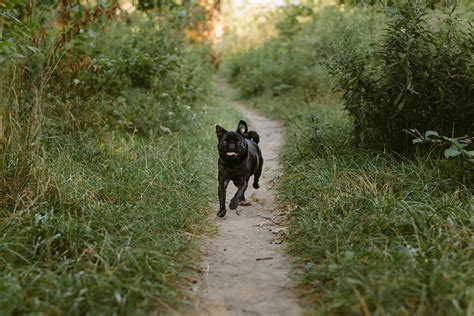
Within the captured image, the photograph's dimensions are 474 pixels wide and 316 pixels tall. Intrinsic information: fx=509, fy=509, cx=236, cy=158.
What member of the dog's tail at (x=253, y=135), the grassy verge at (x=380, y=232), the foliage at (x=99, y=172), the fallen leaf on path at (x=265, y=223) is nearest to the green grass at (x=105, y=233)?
the foliage at (x=99, y=172)

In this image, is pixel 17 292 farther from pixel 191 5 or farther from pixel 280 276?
pixel 191 5

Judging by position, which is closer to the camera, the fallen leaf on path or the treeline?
the fallen leaf on path

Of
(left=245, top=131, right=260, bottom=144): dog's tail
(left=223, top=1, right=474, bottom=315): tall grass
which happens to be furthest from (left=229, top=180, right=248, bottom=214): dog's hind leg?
(left=245, top=131, right=260, bottom=144): dog's tail

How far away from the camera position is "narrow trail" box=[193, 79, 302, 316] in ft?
11.2

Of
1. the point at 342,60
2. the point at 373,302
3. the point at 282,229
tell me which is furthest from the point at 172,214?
the point at 342,60

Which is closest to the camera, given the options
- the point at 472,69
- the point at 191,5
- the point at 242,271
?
the point at 242,271

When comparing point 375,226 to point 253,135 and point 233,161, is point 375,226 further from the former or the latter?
point 253,135

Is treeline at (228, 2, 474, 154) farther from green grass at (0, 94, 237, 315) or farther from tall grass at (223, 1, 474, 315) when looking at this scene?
green grass at (0, 94, 237, 315)

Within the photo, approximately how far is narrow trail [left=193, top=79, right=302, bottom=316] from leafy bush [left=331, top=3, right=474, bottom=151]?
5.82 feet

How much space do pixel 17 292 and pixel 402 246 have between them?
262 centimetres

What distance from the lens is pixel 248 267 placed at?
13.5ft

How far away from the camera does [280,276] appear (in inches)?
155

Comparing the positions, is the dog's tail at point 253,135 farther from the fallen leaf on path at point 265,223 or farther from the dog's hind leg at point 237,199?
the fallen leaf on path at point 265,223

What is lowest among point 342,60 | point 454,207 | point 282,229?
point 282,229
